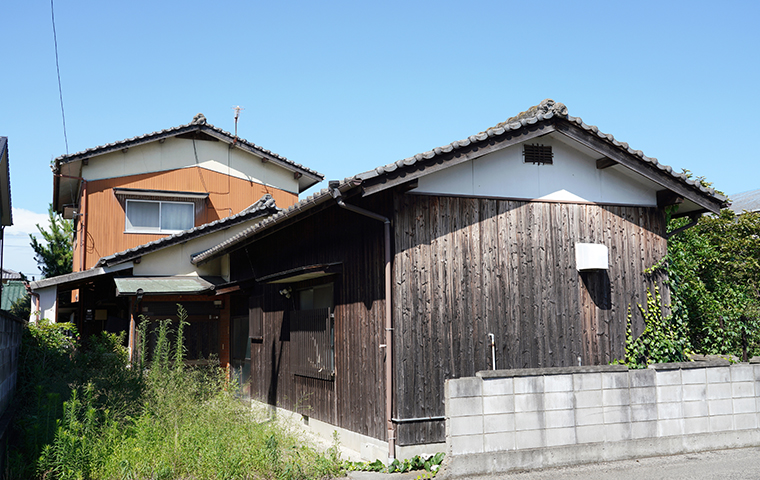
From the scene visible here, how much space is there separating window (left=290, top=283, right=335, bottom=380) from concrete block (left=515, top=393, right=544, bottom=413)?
331 centimetres

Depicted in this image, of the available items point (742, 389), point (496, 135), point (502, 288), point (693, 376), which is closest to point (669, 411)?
point (693, 376)

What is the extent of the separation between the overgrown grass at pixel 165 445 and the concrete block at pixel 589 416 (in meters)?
2.97

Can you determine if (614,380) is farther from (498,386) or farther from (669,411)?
(498,386)

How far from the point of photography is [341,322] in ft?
30.6

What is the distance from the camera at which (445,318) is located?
8.23 metres

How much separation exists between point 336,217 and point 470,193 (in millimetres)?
2274

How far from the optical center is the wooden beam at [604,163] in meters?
9.10

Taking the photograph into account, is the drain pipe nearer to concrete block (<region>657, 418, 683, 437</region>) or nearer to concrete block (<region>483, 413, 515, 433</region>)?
concrete block (<region>483, 413, 515, 433</region>)

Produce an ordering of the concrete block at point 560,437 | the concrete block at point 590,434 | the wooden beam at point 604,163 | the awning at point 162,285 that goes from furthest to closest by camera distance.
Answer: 1. the awning at point 162,285
2. the wooden beam at point 604,163
3. the concrete block at point 590,434
4. the concrete block at point 560,437

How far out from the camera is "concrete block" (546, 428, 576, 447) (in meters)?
7.23

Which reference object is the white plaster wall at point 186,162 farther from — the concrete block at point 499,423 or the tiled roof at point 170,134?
the concrete block at point 499,423

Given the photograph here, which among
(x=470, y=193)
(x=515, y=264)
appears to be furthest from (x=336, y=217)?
(x=515, y=264)

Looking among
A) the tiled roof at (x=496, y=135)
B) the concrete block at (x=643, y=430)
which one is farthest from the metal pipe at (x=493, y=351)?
the tiled roof at (x=496, y=135)

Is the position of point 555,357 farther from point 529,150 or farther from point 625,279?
point 529,150
